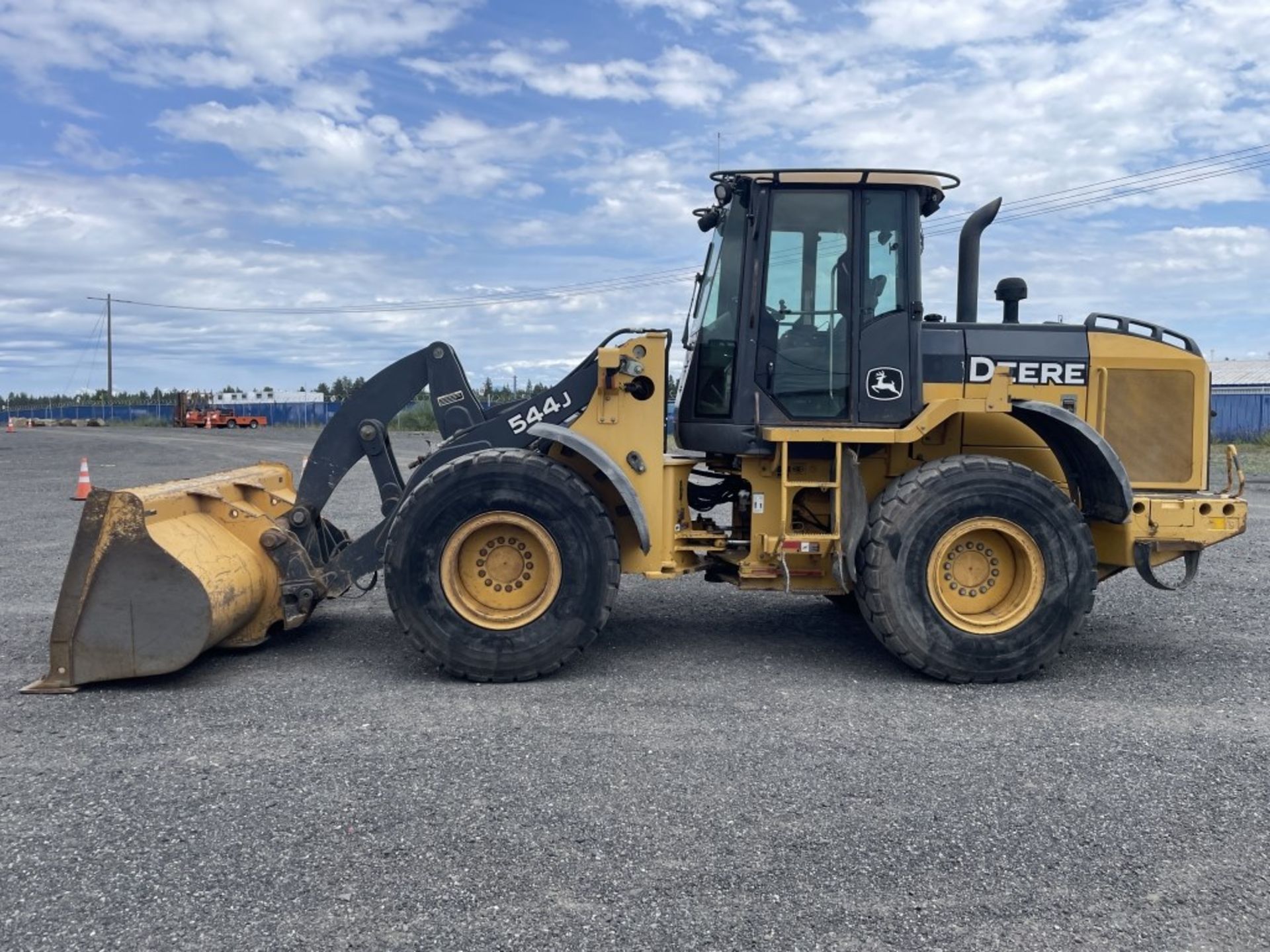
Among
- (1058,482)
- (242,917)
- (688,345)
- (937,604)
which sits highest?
(688,345)

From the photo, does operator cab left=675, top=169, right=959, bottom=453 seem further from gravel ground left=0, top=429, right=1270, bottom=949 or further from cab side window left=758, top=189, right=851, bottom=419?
gravel ground left=0, top=429, right=1270, bottom=949

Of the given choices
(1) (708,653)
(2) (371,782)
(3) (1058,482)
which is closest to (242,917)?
(2) (371,782)

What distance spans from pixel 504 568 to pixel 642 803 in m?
2.01

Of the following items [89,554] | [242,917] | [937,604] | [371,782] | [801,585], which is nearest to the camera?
[242,917]

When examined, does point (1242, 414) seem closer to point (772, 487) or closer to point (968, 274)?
point (968, 274)

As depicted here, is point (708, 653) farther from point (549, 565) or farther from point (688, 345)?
point (688, 345)

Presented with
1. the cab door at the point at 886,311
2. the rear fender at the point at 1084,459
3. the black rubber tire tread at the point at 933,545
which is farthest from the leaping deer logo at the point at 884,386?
the rear fender at the point at 1084,459

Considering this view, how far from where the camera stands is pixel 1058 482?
19.6 feet

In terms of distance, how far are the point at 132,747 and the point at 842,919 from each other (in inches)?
120

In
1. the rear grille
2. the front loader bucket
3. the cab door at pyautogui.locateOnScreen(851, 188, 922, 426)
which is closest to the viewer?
the front loader bucket

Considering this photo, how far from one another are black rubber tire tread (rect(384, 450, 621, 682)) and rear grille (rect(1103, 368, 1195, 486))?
3063 millimetres

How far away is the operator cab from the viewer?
5703 millimetres

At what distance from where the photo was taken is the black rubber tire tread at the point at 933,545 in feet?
17.6

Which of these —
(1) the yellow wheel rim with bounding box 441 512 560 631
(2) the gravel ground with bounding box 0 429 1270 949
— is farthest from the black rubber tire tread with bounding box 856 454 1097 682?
(1) the yellow wheel rim with bounding box 441 512 560 631
